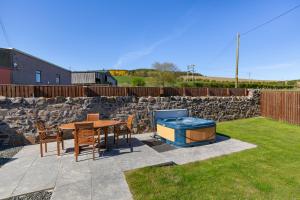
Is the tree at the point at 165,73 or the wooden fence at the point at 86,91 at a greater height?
the tree at the point at 165,73

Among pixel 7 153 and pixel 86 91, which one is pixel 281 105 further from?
pixel 7 153

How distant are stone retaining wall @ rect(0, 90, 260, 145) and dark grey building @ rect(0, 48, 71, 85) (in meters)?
7.23

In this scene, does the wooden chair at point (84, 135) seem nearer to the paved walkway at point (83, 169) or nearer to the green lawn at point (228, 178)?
the paved walkway at point (83, 169)

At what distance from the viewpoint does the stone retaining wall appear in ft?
17.6

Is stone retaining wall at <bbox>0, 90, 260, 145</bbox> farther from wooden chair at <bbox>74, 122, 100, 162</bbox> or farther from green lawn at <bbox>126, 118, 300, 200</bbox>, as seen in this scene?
green lawn at <bbox>126, 118, 300, 200</bbox>

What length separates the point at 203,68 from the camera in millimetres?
25812

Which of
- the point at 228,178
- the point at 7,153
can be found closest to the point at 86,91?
the point at 7,153

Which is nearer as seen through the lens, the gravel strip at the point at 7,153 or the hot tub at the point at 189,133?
the gravel strip at the point at 7,153

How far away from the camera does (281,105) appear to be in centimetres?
930

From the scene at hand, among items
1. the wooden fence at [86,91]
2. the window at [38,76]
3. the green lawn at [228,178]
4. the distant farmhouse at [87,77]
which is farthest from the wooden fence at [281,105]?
the distant farmhouse at [87,77]

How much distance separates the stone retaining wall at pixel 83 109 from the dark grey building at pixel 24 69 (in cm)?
723

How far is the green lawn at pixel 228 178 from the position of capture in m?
2.77

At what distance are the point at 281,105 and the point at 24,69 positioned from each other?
52.9 ft

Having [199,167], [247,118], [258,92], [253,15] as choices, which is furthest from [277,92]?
[199,167]
